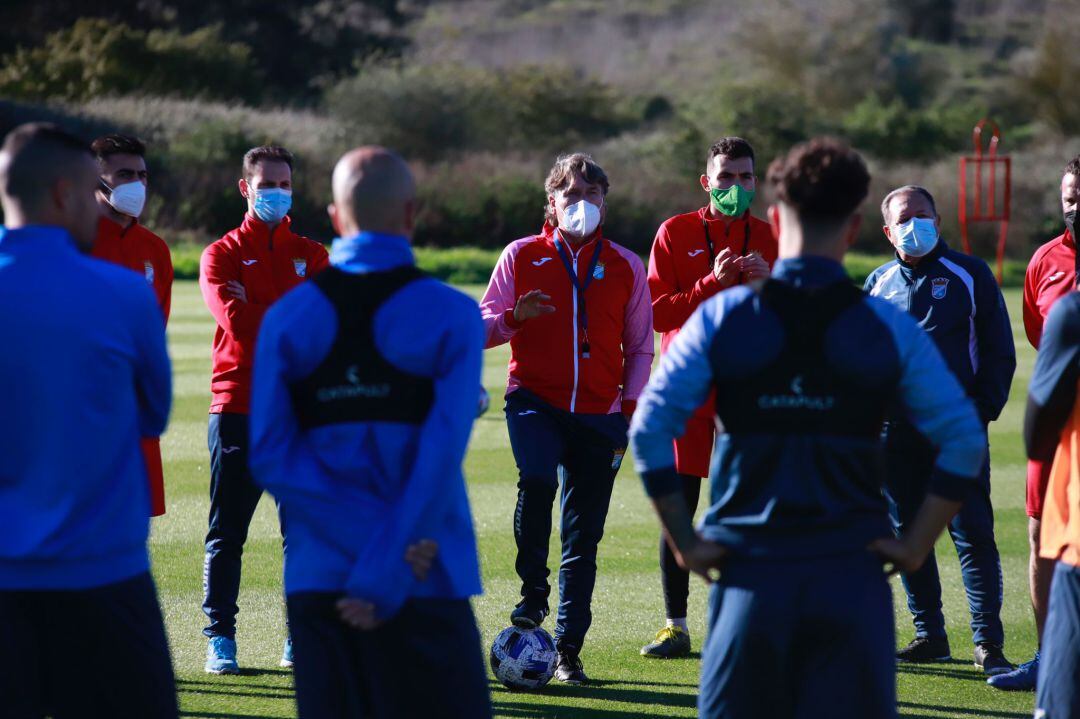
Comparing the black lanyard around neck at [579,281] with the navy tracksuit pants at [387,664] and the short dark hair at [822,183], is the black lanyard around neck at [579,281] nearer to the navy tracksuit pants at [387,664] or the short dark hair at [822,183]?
the short dark hair at [822,183]

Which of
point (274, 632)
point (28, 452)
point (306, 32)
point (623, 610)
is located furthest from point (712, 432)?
point (306, 32)

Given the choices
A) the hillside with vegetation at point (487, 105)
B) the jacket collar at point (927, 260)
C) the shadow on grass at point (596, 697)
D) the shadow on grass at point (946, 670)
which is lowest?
the shadow on grass at point (946, 670)

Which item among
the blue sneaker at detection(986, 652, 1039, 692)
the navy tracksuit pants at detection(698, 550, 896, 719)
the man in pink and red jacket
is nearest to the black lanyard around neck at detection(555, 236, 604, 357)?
the man in pink and red jacket

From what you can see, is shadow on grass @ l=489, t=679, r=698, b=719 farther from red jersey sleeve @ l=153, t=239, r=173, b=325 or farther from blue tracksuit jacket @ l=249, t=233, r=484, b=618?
blue tracksuit jacket @ l=249, t=233, r=484, b=618

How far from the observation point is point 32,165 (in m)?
3.90

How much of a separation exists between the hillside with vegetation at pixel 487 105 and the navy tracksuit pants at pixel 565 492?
38095 millimetres

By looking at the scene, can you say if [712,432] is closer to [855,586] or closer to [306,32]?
[855,586]

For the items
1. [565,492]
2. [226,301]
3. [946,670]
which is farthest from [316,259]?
[946,670]

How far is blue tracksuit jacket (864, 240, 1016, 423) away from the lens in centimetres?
695

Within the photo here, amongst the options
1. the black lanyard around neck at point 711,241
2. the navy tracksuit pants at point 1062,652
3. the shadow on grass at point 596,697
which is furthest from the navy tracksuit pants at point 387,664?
the black lanyard around neck at point 711,241

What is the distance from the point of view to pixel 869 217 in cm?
4806

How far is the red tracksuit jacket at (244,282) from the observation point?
675 centimetres

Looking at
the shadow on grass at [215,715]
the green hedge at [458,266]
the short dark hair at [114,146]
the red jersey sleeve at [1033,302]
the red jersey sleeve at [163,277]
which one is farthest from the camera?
the green hedge at [458,266]

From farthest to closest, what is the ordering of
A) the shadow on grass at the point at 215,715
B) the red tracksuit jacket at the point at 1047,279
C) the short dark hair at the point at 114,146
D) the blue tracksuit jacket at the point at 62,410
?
the red tracksuit jacket at the point at 1047,279 → the short dark hair at the point at 114,146 → the shadow on grass at the point at 215,715 → the blue tracksuit jacket at the point at 62,410
